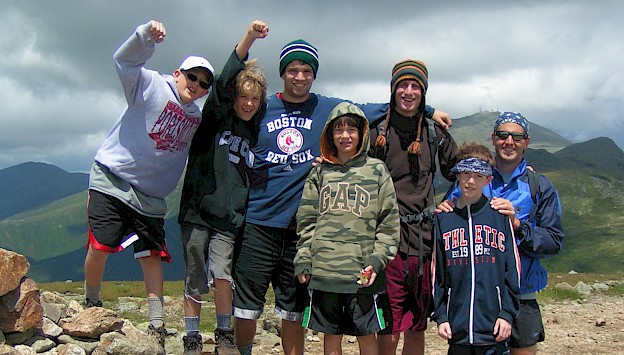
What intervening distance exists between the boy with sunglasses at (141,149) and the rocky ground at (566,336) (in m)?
2.88

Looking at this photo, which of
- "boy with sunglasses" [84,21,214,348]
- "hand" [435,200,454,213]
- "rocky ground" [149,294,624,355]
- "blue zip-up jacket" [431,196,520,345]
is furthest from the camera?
"rocky ground" [149,294,624,355]

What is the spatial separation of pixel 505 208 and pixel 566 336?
853cm

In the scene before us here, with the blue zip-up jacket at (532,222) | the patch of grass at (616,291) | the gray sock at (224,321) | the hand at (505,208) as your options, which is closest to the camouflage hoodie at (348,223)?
the blue zip-up jacket at (532,222)

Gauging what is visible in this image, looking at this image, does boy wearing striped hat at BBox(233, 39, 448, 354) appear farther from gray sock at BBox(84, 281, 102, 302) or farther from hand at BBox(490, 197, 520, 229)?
gray sock at BBox(84, 281, 102, 302)

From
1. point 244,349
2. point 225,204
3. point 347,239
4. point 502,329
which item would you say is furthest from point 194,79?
point 502,329

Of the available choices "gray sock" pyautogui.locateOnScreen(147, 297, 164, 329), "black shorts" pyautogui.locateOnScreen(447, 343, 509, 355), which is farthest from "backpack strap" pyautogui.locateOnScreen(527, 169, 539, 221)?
"gray sock" pyautogui.locateOnScreen(147, 297, 164, 329)

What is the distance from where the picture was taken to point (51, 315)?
28.4ft

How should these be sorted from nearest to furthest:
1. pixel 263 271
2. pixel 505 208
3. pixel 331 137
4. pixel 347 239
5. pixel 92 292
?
pixel 505 208 → pixel 347 239 → pixel 331 137 → pixel 263 271 → pixel 92 292

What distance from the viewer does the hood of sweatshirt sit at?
7.06 meters

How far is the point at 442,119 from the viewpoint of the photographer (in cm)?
777

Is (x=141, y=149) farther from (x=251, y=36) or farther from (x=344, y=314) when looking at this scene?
(x=344, y=314)

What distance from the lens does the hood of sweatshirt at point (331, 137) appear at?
23.2ft

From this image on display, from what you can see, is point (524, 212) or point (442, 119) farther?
Result: point (442, 119)

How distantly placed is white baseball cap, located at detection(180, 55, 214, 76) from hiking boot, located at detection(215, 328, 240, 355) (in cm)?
379
